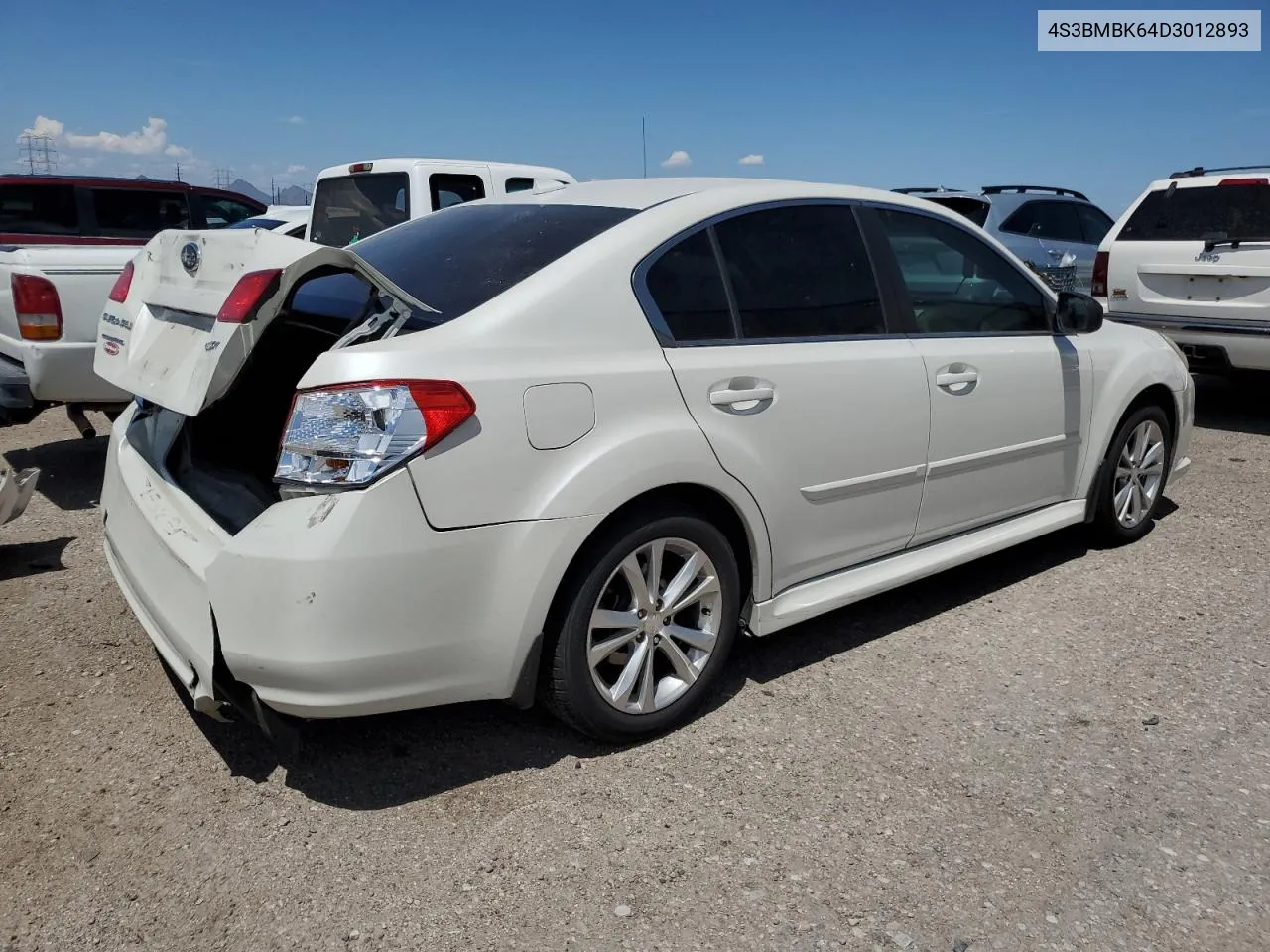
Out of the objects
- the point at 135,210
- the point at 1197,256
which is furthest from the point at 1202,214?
the point at 135,210

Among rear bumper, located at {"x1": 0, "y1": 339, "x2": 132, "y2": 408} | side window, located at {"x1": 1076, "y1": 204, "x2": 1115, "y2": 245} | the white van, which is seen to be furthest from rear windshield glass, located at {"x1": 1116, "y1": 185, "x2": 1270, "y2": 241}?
rear bumper, located at {"x1": 0, "y1": 339, "x2": 132, "y2": 408}

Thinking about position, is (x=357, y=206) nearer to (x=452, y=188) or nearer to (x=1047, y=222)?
(x=452, y=188)

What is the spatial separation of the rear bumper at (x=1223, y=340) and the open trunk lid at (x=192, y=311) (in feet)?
20.5

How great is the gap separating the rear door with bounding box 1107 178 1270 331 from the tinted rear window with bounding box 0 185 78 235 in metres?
9.70

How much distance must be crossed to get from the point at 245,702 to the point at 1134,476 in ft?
13.2

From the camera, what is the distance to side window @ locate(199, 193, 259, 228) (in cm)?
1156

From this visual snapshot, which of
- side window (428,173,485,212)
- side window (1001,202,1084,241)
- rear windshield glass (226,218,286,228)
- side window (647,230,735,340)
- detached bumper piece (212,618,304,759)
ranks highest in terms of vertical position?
rear windshield glass (226,218,286,228)

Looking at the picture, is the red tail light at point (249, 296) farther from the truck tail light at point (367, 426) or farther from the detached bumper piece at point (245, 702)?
the detached bumper piece at point (245, 702)

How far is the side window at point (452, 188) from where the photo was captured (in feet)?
28.5

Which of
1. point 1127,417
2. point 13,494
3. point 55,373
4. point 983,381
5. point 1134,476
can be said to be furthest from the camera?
point 55,373

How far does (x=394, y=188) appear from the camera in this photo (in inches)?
344

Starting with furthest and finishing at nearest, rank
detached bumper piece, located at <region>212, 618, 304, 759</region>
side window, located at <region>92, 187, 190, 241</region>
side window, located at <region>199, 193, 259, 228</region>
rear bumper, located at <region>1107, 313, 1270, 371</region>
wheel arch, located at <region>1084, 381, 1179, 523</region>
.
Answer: side window, located at <region>199, 193, 259, 228</region>, side window, located at <region>92, 187, 190, 241</region>, rear bumper, located at <region>1107, 313, 1270, 371</region>, wheel arch, located at <region>1084, 381, 1179, 523</region>, detached bumper piece, located at <region>212, 618, 304, 759</region>

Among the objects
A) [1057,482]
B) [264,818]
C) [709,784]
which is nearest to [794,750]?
[709,784]

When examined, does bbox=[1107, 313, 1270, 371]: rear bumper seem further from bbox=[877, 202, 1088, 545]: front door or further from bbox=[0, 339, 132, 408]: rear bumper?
bbox=[0, 339, 132, 408]: rear bumper
